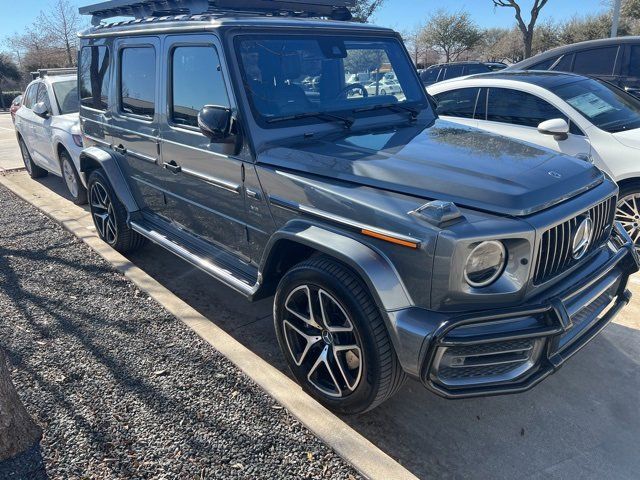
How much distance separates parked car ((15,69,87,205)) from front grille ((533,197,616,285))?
577cm

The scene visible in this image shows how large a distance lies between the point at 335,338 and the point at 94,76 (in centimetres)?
383

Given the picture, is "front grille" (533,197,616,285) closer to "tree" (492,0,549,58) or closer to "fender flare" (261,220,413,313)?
"fender flare" (261,220,413,313)

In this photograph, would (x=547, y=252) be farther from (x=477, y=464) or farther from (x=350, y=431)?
(x=350, y=431)

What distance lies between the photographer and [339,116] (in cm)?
351

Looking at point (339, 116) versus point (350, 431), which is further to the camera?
point (339, 116)

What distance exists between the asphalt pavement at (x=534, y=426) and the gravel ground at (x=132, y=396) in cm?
47

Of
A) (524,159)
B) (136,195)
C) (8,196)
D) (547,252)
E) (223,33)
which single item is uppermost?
(223,33)

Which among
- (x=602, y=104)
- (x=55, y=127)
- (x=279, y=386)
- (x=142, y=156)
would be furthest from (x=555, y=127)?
(x=55, y=127)

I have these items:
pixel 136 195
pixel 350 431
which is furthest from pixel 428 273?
pixel 136 195

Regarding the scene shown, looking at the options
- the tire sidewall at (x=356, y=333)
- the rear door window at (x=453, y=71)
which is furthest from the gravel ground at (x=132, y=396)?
the rear door window at (x=453, y=71)

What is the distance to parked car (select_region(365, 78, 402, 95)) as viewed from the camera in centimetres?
384

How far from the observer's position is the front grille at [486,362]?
2.38 metres

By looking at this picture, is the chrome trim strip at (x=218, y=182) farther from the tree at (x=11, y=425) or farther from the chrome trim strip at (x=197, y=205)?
the tree at (x=11, y=425)

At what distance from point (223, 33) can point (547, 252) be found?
7.46ft
